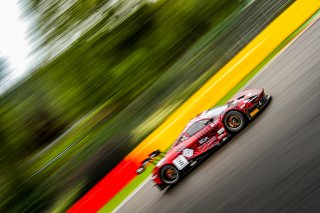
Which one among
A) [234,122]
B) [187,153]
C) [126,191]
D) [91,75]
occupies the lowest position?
[234,122]

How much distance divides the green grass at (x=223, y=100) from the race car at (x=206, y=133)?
137cm

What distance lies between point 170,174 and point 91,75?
15.1 ft

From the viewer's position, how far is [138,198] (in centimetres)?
744

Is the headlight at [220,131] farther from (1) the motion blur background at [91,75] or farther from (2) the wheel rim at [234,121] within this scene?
(1) the motion blur background at [91,75]

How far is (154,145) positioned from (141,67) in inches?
111

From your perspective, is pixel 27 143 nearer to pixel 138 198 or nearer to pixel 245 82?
pixel 138 198

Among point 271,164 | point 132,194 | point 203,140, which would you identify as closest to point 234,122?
point 203,140

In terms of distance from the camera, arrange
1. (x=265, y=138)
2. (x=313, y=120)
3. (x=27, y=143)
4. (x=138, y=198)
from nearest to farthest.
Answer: (x=313, y=120)
(x=265, y=138)
(x=138, y=198)
(x=27, y=143)

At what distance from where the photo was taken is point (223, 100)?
352 inches

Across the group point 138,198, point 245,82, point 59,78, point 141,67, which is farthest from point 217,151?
point 59,78

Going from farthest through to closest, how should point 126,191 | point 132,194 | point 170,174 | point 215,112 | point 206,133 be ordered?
point 126,191
point 132,194
point 215,112
point 170,174
point 206,133

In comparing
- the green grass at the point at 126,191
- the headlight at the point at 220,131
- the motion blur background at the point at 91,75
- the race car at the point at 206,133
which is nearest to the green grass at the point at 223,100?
the green grass at the point at 126,191

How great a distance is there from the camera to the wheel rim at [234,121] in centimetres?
653

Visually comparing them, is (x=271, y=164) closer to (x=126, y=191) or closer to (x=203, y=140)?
(x=203, y=140)
